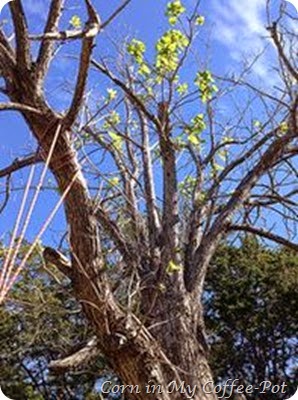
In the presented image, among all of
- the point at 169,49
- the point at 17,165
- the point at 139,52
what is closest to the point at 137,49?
the point at 139,52

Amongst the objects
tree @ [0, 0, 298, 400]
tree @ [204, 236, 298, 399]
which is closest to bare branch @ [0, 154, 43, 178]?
tree @ [0, 0, 298, 400]

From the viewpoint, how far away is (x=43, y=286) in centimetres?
355

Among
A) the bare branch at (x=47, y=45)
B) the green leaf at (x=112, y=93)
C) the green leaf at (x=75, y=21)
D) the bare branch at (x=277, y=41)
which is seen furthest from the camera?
the green leaf at (x=112, y=93)

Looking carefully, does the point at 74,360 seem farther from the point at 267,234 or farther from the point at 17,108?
the point at 267,234

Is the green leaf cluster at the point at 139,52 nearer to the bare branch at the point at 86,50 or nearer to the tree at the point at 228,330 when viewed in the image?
the tree at the point at 228,330

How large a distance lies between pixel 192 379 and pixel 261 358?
1.68 meters

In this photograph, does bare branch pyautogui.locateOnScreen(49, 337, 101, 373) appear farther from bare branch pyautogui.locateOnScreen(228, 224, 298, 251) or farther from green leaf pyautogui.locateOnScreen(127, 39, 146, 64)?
green leaf pyautogui.locateOnScreen(127, 39, 146, 64)

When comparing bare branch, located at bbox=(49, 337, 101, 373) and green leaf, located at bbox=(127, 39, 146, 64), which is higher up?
green leaf, located at bbox=(127, 39, 146, 64)

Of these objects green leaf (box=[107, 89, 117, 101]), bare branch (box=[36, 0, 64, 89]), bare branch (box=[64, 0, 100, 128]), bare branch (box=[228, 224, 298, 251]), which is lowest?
bare branch (box=[228, 224, 298, 251])

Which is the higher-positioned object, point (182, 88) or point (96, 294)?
point (182, 88)

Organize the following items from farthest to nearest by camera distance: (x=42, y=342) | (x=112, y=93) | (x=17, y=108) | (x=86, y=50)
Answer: (x=42, y=342) < (x=112, y=93) < (x=17, y=108) < (x=86, y=50)

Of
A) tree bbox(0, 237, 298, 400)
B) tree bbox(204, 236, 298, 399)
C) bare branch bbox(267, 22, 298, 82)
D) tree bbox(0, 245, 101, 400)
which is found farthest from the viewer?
tree bbox(204, 236, 298, 399)

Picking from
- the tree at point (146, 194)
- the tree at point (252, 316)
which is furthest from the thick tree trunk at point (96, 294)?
the tree at point (252, 316)

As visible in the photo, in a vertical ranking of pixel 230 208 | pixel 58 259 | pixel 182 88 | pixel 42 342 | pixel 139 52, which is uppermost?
pixel 139 52
